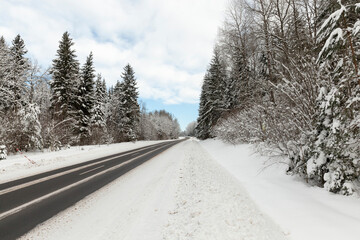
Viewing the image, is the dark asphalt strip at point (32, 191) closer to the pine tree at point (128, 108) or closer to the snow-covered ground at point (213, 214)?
the snow-covered ground at point (213, 214)

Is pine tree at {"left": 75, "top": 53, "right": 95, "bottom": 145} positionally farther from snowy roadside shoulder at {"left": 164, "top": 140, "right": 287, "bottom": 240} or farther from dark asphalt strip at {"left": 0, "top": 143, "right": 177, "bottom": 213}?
snowy roadside shoulder at {"left": 164, "top": 140, "right": 287, "bottom": 240}

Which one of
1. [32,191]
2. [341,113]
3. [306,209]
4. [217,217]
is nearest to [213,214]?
[217,217]

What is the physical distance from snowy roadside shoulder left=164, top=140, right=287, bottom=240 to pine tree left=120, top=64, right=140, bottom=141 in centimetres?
2755

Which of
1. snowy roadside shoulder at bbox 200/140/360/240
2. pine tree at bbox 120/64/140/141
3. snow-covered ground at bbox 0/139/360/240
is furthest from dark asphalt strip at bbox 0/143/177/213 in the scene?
pine tree at bbox 120/64/140/141

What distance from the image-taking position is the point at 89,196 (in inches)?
194

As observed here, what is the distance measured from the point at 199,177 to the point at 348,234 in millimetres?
4474

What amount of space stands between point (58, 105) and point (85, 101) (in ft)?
13.0

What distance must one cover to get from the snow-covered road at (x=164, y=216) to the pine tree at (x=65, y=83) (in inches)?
749

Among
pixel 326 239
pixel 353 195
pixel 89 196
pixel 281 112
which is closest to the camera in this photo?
pixel 326 239

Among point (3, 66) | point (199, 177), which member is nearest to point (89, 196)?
point (199, 177)

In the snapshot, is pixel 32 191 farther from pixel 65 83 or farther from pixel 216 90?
pixel 216 90

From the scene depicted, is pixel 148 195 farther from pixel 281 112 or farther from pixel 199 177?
pixel 281 112

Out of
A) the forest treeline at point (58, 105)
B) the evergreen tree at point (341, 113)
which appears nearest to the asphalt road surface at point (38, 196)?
the evergreen tree at point (341, 113)

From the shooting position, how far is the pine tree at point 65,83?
2112 cm
